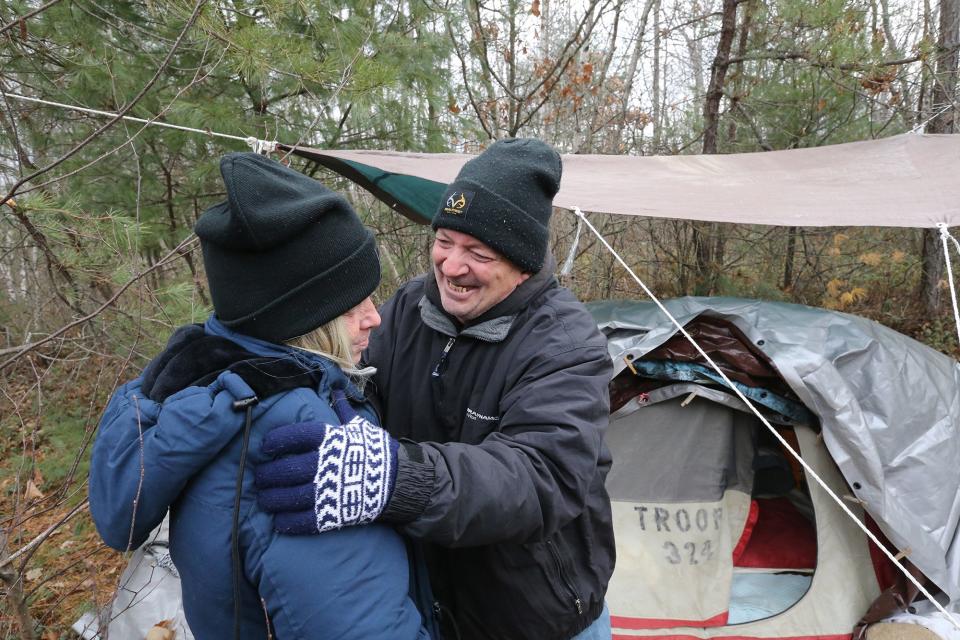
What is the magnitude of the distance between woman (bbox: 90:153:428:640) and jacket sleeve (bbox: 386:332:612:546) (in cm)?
7

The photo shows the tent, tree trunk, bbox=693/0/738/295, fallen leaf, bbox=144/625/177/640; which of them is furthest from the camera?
tree trunk, bbox=693/0/738/295

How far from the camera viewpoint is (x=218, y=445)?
78 cm

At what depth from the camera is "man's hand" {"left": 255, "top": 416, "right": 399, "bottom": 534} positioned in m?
Result: 0.77

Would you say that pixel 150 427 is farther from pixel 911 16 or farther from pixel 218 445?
pixel 911 16

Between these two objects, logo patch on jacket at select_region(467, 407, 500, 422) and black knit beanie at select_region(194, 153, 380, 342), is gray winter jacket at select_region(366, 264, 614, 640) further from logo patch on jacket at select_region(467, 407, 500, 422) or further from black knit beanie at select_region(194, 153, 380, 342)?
black knit beanie at select_region(194, 153, 380, 342)

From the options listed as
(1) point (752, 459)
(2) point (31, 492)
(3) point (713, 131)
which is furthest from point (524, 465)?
(3) point (713, 131)

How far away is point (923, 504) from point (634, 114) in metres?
7.10

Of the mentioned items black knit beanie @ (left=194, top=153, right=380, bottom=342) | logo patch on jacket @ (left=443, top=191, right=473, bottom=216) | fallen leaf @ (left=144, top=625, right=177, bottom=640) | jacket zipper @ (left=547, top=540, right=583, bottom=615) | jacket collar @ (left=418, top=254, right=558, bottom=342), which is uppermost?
logo patch on jacket @ (left=443, top=191, right=473, bottom=216)

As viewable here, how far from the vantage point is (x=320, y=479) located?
0.77 metres

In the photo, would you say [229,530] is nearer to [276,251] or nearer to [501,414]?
[276,251]

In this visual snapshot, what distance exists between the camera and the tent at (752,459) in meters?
2.31

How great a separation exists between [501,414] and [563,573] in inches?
14.6

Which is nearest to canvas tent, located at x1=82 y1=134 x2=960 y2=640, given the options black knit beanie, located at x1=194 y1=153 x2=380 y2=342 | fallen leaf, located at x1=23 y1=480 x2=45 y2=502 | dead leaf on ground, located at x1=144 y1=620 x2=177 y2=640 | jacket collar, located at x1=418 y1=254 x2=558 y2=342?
dead leaf on ground, located at x1=144 y1=620 x2=177 y2=640

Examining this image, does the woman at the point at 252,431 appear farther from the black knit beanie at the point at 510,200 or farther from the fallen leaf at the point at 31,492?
the fallen leaf at the point at 31,492
